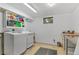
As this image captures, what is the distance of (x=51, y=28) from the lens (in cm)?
195

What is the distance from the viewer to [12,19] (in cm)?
189

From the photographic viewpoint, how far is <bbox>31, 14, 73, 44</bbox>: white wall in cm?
183

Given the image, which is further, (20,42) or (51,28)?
(20,42)

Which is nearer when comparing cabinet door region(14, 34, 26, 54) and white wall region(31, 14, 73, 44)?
white wall region(31, 14, 73, 44)

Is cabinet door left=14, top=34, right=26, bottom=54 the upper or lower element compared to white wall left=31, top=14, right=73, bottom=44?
lower

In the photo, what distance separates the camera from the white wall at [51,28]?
1831 mm

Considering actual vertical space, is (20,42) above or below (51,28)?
below

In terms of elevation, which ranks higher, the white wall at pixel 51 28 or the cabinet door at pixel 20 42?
the white wall at pixel 51 28

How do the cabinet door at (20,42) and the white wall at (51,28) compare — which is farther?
the cabinet door at (20,42)

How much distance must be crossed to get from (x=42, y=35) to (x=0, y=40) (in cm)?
117
